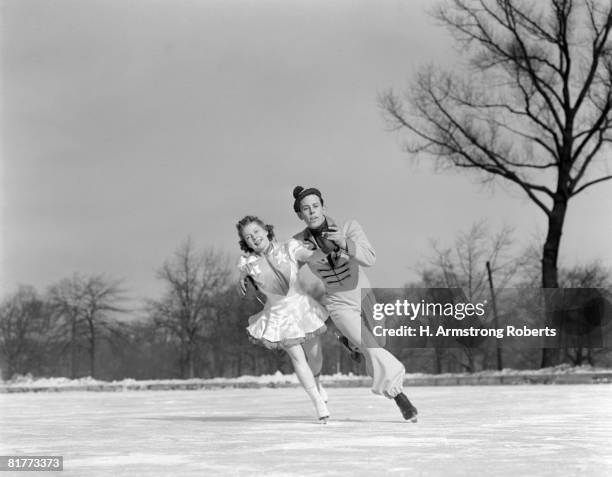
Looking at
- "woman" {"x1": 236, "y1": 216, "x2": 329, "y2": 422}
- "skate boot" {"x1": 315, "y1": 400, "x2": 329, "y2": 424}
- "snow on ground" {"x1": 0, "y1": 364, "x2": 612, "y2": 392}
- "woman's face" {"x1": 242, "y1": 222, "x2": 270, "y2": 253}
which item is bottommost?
"skate boot" {"x1": 315, "y1": 400, "x2": 329, "y2": 424}

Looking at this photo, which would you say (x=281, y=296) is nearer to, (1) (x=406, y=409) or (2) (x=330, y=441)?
(1) (x=406, y=409)

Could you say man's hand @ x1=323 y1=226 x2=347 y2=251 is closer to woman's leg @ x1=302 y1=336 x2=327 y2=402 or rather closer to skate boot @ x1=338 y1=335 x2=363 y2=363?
skate boot @ x1=338 y1=335 x2=363 y2=363

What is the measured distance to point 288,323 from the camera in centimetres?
691

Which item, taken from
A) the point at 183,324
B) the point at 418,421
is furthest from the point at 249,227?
the point at 183,324

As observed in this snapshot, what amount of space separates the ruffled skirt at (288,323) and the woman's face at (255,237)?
0.42m

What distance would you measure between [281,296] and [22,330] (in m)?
36.9

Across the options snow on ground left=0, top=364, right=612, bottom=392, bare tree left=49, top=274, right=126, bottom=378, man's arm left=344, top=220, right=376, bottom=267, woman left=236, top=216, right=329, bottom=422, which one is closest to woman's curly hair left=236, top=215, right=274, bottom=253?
woman left=236, top=216, right=329, bottom=422

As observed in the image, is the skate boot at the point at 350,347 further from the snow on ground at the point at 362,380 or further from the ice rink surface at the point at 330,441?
the snow on ground at the point at 362,380

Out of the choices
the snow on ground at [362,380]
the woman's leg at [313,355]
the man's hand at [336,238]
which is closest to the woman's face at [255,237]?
the man's hand at [336,238]

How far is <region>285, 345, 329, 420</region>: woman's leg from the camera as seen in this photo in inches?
269

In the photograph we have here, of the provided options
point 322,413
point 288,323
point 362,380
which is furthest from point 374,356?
point 362,380

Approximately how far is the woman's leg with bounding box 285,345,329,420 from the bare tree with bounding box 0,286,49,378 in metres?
35.4

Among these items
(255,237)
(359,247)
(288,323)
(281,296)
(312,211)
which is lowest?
(288,323)

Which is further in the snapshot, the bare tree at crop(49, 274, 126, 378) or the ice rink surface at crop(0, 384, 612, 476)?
the bare tree at crop(49, 274, 126, 378)
